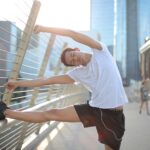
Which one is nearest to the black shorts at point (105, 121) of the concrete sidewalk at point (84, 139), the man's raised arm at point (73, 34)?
the man's raised arm at point (73, 34)

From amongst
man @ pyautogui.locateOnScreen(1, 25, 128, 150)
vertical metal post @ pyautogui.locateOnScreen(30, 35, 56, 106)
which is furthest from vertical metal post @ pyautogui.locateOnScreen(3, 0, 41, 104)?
vertical metal post @ pyautogui.locateOnScreen(30, 35, 56, 106)

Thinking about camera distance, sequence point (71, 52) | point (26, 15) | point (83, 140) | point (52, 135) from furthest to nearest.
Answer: point (52, 135), point (83, 140), point (26, 15), point (71, 52)

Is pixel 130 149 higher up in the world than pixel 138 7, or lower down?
lower down

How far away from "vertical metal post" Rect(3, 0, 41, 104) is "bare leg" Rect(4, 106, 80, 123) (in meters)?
0.71

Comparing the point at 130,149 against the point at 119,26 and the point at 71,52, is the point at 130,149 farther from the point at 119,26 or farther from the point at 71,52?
the point at 119,26

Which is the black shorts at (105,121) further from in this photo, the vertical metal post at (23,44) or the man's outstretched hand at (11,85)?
the vertical metal post at (23,44)

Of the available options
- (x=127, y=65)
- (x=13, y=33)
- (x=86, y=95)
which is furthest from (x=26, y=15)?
(x=127, y=65)

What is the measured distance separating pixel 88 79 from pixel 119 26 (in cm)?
4142

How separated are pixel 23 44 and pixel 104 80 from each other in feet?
5.49

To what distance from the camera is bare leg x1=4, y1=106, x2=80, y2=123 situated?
625 cm

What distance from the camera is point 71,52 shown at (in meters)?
6.04

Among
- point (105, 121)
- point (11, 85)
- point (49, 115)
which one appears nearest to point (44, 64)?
point (11, 85)

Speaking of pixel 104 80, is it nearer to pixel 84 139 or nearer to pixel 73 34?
pixel 73 34

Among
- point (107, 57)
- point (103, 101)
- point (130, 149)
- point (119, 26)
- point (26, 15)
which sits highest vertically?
point (119, 26)
